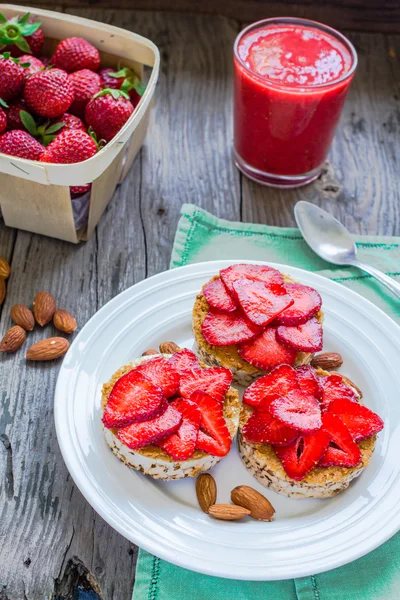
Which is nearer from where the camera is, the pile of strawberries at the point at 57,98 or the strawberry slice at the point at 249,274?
the strawberry slice at the point at 249,274

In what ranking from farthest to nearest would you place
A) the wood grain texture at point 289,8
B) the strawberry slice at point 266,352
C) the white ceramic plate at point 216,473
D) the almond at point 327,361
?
the wood grain texture at point 289,8
the almond at point 327,361
the strawberry slice at point 266,352
the white ceramic plate at point 216,473

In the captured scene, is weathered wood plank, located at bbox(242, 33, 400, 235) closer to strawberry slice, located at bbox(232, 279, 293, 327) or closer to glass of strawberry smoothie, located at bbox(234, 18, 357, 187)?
glass of strawberry smoothie, located at bbox(234, 18, 357, 187)

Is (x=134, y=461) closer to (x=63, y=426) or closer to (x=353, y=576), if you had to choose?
(x=63, y=426)


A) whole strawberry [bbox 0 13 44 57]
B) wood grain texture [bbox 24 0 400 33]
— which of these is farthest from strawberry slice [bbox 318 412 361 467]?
wood grain texture [bbox 24 0 400 33]

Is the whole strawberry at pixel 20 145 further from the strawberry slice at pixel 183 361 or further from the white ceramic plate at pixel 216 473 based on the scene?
the strawberry slice at pixel 183 361

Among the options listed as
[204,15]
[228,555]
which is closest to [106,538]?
[228,555]

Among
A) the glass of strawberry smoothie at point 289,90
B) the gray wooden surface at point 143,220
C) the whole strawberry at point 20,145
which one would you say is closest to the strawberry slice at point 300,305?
the gray wooden surface at point 143,220

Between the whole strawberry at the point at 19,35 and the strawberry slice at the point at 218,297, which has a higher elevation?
the whole strawberry at the point at 19,35

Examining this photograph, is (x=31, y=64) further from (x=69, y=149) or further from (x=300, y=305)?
(x=300, y=305)
